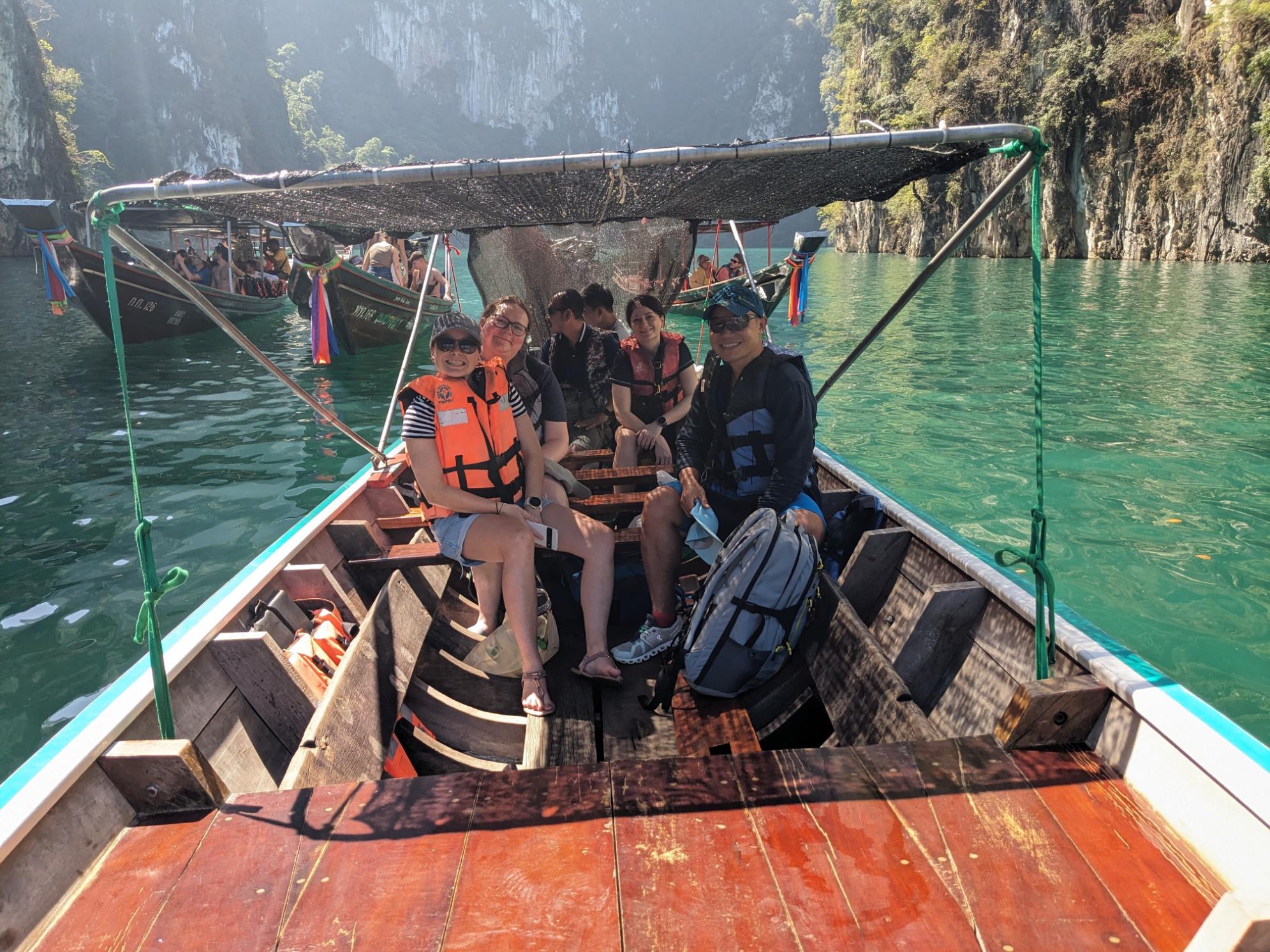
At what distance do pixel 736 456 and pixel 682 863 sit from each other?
193cm

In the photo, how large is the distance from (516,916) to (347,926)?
35cm

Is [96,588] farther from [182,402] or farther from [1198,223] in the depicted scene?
[1198,223]

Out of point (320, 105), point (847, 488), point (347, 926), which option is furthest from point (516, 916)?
point (320, 105)

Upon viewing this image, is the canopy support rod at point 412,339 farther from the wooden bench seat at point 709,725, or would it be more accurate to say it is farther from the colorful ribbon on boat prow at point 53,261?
the colorful ribbon on boat prow at point 53,261

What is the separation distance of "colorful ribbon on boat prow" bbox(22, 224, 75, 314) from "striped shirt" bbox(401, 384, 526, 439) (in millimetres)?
14712

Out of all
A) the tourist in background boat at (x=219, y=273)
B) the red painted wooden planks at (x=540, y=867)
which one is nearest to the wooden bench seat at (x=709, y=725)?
the red painted wooden planks at (x=540, y=867)

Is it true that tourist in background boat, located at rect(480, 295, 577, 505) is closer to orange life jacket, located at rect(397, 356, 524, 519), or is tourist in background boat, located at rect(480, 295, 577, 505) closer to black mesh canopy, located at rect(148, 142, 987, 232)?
orange life jacket, located at rect(397, 356, 524, 519)

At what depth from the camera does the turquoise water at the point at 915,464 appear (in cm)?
478

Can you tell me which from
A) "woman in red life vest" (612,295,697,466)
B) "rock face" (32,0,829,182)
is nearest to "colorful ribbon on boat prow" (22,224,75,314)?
A: "woman in red life vest" (612,295,697,466)

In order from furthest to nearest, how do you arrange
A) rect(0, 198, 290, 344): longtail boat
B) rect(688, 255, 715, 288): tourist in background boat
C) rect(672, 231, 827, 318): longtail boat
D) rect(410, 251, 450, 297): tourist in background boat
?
rect(688, 255, 715, 288): tourist in background boat
rect(410, 251, 450, 297): tourist in background boat
rect(672, 231, 827, 318): longtail boat
rect(0, 198, 290, 344): longtail boat

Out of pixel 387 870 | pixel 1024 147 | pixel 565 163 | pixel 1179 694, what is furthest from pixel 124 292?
pixel 1179 694

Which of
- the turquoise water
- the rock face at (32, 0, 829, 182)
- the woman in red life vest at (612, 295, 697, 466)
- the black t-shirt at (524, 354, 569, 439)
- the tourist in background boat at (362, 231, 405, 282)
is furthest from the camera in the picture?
the rock face at (32, 0, 829, 182)

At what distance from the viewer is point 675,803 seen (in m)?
1.88

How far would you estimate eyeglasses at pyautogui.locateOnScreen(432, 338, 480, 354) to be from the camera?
304 centimetres
